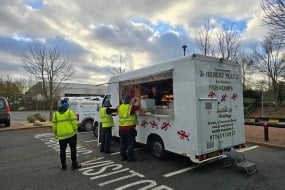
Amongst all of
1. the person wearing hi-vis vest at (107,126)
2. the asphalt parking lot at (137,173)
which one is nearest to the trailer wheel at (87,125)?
the asphalt parking lot at (137,173)

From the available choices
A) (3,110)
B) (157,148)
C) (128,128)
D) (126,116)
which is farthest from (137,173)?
(3,110)

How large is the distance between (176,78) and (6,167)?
5274 mm

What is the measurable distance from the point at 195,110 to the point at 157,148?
1971 millimetres

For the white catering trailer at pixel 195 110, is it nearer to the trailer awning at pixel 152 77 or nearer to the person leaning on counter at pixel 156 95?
the trailer awning at pixel 152 77

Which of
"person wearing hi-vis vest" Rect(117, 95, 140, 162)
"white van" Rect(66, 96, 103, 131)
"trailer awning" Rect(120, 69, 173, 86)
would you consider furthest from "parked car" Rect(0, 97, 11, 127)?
"person wearing hi-vis vest" Rect(117, 95, 140, 162)

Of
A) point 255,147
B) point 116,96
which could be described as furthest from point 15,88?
point 255,147

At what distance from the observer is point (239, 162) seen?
19.7 feet

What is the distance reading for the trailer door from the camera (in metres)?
5.70

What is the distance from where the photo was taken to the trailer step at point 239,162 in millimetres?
5692

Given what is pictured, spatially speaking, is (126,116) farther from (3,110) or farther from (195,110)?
(3,110)

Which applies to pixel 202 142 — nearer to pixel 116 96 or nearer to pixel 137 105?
pixel 137 105

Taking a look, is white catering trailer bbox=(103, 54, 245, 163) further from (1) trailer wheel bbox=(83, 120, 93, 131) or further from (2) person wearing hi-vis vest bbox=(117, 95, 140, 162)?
(1) trailer wheel bbox=(83, 120, 93, 131)

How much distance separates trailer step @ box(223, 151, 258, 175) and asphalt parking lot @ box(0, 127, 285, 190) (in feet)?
0.46

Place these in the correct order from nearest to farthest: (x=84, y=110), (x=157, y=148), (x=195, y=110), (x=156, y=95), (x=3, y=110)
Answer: (x=195, y=110) < (x=157, y=148) < (x=156, y=95) < (x=84, y=110) < (x=3, y=110)
